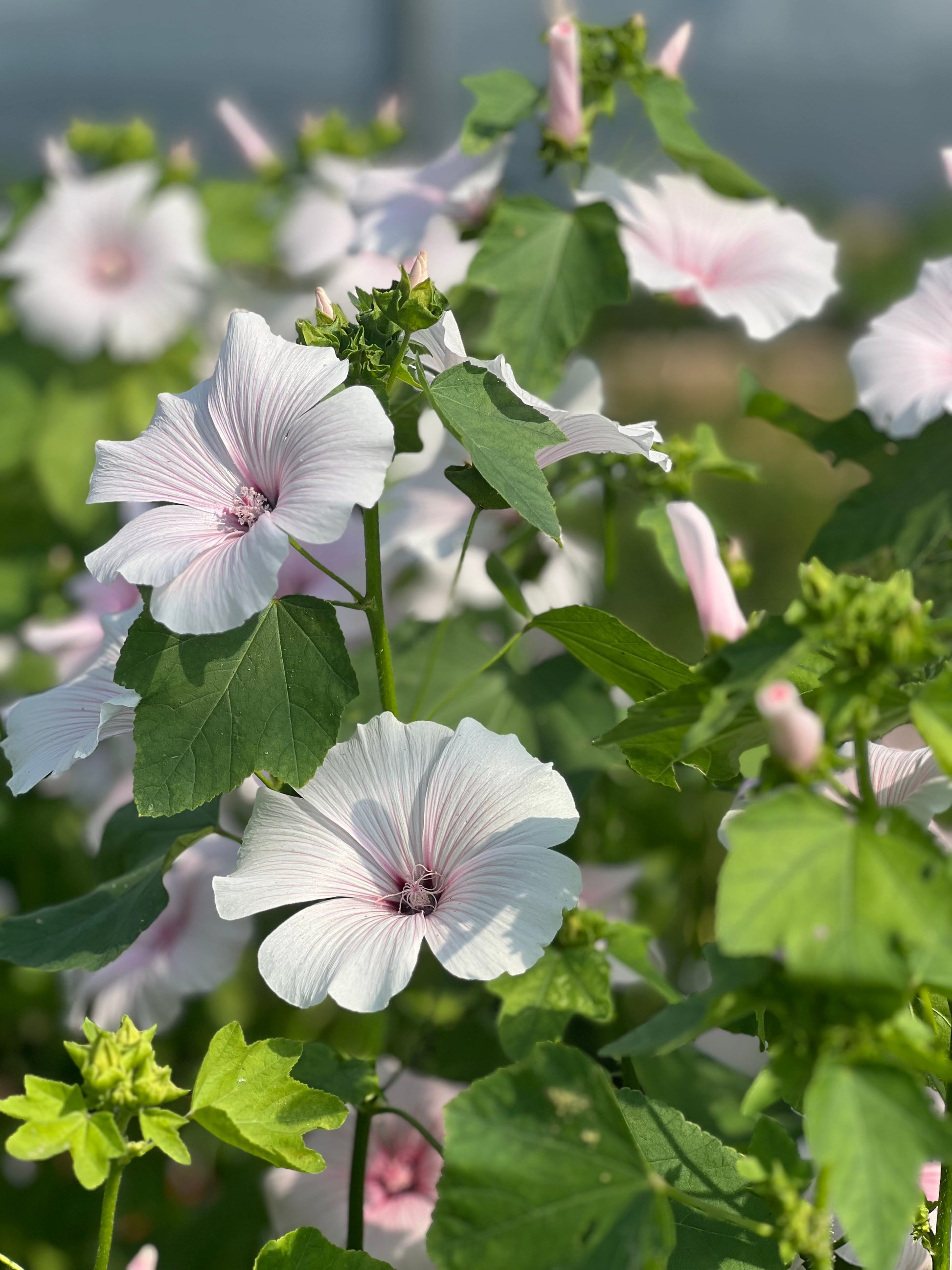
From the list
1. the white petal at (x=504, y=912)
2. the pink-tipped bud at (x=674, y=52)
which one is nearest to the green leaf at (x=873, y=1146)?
the white petal at (x=504, y=912)

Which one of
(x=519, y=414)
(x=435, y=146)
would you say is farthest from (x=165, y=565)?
(x=435, y=146)

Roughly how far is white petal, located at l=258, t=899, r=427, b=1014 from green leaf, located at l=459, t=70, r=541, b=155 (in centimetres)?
68

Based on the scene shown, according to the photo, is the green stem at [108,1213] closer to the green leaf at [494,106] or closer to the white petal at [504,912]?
the white petal at [504,912]

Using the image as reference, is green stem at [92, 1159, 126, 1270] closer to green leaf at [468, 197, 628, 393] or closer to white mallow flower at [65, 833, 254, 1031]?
white mallow flower at [65, 833, 254, 1031]

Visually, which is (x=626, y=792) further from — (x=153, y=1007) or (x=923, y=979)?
(x=923, y=979)

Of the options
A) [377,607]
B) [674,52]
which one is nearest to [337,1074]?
[377,607]

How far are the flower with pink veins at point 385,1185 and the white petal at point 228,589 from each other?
0.44 metres

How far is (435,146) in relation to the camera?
3.27 meters

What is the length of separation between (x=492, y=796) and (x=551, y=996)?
0.19 meters

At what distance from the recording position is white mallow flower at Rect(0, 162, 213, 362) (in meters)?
1.58

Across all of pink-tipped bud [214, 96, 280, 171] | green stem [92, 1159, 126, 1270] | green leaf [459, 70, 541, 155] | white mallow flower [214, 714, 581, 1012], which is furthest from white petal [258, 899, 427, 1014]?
pink-tipped bud [214, 96, 280, 171]

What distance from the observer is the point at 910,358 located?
0.97 meters

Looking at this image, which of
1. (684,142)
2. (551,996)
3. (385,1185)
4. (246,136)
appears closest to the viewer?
(551,996)

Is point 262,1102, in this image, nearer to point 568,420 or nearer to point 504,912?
point 504,912
